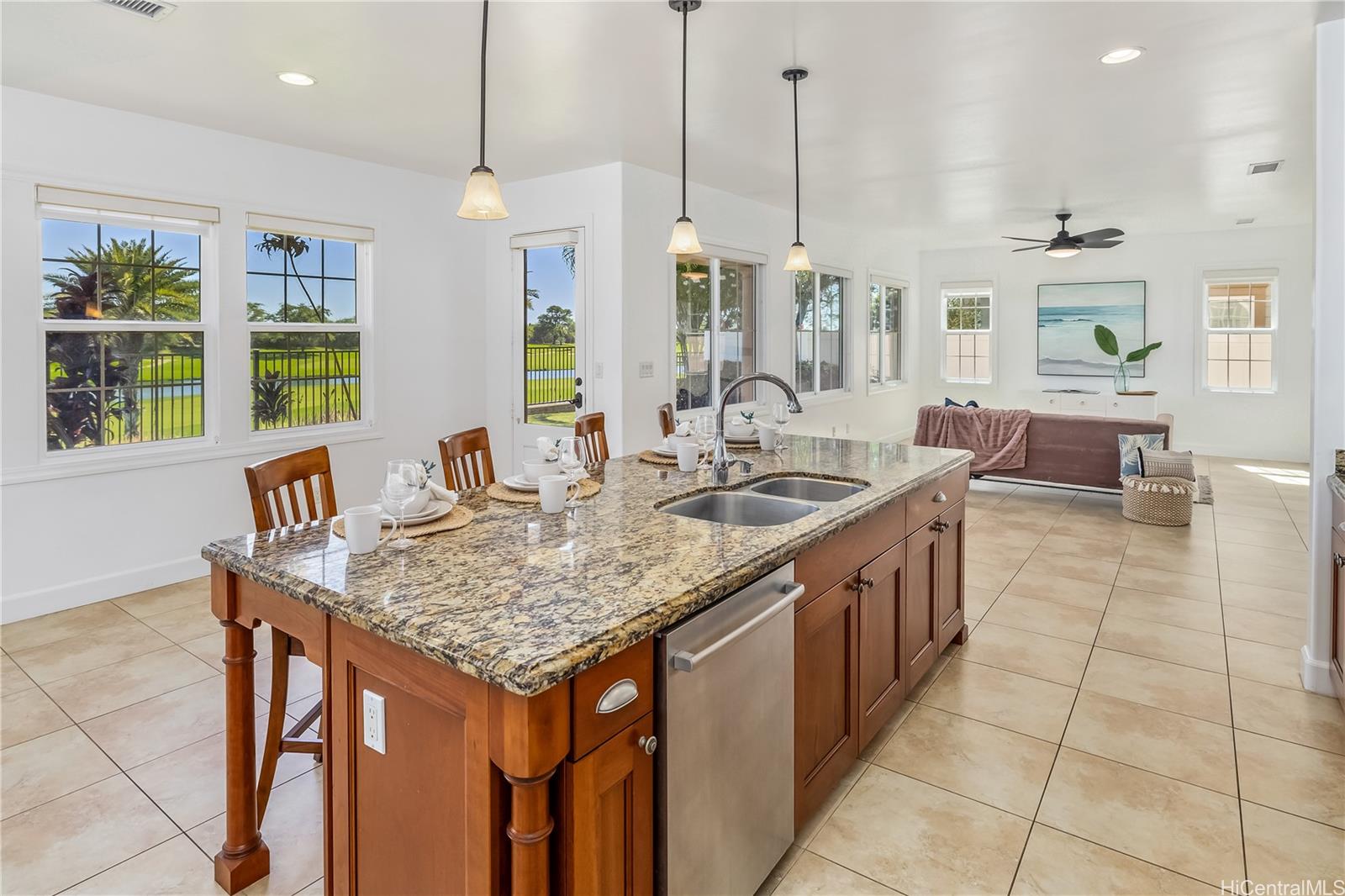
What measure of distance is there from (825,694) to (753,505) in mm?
671

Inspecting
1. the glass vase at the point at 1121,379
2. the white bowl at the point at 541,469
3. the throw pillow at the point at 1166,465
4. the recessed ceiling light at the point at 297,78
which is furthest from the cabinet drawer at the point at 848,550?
A: the glass vase at the point at 1121,379

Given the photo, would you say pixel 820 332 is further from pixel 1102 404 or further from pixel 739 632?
pixel 739 632

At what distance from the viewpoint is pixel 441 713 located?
1.26m

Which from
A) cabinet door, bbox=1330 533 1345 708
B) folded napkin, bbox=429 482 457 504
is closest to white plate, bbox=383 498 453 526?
folded napkin, bbox=429 482 457 504

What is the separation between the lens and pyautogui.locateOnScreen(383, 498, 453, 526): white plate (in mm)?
1890

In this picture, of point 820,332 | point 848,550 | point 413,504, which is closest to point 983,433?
point 820,332

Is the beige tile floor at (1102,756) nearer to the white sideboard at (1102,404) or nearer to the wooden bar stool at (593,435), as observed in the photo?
the wooden bar stool at (593,435)

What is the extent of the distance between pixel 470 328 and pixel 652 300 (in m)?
1.47

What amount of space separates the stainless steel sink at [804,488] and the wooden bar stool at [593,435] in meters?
1.08

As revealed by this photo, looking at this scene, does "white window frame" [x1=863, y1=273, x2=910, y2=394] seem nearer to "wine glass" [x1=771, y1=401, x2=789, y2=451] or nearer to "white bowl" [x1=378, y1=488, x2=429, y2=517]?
"wine glass" [x1=771, y1=401, x2=789, y2=451]

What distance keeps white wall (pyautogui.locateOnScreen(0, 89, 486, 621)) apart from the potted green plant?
7340 mm

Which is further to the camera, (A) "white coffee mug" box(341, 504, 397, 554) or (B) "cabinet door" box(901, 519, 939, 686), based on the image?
(B) "cabinet door" box(901, 519, 939, 686)

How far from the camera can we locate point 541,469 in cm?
232

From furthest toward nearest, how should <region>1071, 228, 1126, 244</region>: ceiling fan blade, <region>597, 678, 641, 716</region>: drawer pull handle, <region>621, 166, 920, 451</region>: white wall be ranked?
<region>1071, 228, 1126, 244</region>: ceiling fan blade, <region>621, 166, 920, 451</region>: white wall, <region>597, 678, 641, 716</region>: drawer pull handle
